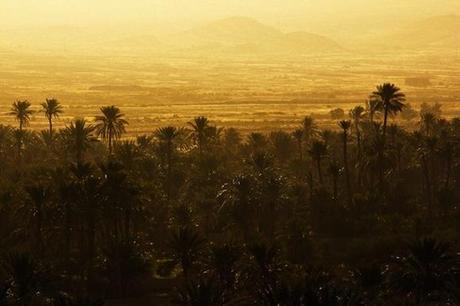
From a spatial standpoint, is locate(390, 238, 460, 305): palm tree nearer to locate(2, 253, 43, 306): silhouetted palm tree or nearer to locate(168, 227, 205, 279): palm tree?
locate(168, 227, 205, 279): palm tree

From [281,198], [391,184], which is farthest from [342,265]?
[391,184]

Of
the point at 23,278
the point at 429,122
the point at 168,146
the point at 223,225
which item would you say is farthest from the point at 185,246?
the point at 429,122

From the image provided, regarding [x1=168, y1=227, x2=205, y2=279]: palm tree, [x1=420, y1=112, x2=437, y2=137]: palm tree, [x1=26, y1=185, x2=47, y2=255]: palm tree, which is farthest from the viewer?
[x1=420, y1=112, x2=437, y2=137]: palm tree

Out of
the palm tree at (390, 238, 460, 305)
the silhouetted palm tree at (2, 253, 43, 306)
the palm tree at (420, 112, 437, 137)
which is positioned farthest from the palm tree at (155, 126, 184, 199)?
the palm tree at (390, 238, 460, 305)

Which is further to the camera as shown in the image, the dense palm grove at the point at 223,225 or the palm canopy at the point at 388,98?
the palm canopy at the point at 388,98

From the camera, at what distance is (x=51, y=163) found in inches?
3073

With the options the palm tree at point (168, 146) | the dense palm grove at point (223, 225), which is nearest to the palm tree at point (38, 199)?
the dense palm grove at point (223, 225)

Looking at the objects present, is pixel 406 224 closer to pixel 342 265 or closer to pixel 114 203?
pixel 342 265

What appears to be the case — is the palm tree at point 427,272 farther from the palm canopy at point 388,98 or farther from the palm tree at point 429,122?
the palm tree at point 429,122

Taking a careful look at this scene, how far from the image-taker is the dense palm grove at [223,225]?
1623 inches

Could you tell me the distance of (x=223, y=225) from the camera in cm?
6650

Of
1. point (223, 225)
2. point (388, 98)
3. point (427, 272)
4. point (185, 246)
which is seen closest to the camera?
point (427, 272)

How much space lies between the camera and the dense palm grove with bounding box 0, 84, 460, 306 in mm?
41219

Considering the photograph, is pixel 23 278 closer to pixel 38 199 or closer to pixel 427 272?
pixel 38 199
